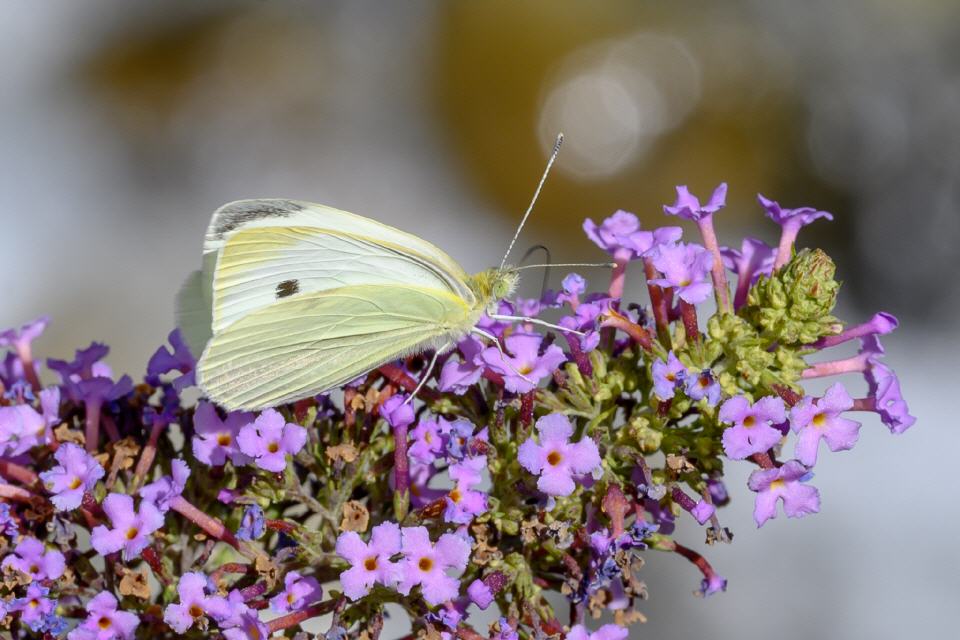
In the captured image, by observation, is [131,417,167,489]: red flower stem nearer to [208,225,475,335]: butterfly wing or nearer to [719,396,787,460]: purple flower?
[208,225,475,335]: butterfly wing

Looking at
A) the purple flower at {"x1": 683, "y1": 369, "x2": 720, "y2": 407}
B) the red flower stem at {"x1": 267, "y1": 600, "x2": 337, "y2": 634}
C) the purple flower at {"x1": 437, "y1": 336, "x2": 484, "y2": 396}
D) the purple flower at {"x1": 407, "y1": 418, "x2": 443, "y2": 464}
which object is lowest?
the red flower stem at {"x1": 267, "y1": 600, "x2": 337, "y2": 634}

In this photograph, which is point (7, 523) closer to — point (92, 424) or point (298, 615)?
point (92, 424)

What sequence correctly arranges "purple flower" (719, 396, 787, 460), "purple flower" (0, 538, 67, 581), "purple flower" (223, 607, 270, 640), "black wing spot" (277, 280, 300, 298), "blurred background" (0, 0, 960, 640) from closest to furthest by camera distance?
"purple flower" (719, 396, 787, 460), "purple flower" (223, 607, 270, 640), "purple flower" (0, 538, 67, 581), "black wing spot" (277, 280, 300, 298), "blurred background" (0, 0, 960, 640)

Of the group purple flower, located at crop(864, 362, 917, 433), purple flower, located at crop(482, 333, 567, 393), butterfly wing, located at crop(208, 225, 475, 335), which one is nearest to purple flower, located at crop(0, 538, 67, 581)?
butterfly wing, located at crop(208, 225, 475, 335)

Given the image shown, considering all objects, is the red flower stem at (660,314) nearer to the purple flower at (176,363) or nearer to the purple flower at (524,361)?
the purple flower at (524,361)

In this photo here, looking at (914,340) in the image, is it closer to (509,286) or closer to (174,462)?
(509,286)

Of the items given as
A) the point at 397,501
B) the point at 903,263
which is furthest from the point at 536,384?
the point at 903,263

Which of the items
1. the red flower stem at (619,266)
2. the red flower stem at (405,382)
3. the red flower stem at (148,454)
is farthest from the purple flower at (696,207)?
the red flower stem at (148,454)

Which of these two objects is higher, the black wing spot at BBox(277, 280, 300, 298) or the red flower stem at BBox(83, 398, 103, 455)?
the black wing spot at BBox(277, 280, 300, 298)
